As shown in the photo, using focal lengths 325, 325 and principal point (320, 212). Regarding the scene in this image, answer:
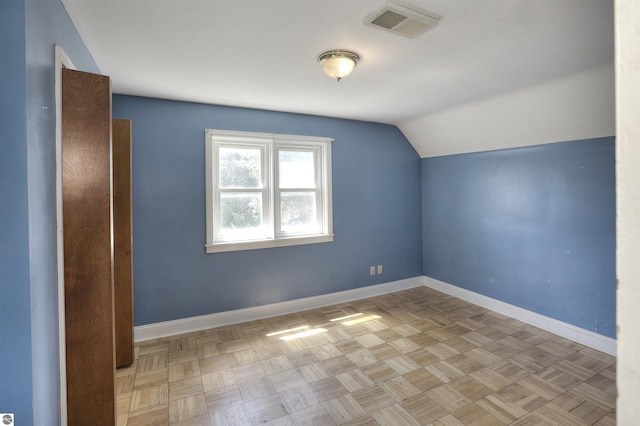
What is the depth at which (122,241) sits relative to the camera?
276 cm

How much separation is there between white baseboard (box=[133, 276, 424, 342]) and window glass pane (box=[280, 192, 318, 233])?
0.88m

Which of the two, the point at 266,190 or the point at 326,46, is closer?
the point at 326,46

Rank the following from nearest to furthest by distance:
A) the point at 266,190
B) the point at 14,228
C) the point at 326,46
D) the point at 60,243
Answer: the point at 14,228 < the point at 60,243 < the point at 326,46 < the point at 266,190

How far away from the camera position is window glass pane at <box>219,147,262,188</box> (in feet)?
12.0

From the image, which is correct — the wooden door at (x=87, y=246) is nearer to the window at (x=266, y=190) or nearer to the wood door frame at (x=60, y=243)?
the wood door frame at (x=60, y=243)

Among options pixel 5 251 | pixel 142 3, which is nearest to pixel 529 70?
pixel 142 3

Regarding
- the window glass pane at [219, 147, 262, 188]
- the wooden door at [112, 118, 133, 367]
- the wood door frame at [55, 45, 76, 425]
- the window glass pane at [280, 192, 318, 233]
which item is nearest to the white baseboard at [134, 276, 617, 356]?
the wooden door at [112, 118, 133, 367]

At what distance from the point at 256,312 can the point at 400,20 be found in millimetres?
3140

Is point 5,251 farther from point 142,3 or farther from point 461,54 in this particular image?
point 461,54

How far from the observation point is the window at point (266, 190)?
11.8 ft

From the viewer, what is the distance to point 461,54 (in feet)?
7.49

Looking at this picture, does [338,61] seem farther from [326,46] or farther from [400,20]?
[400,20]

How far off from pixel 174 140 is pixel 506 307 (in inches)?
162

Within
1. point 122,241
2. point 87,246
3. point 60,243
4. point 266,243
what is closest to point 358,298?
point 266,243
